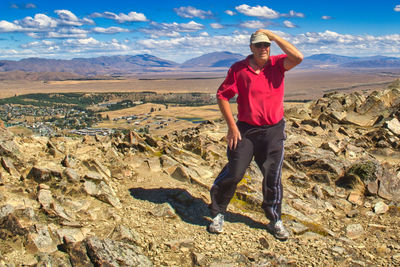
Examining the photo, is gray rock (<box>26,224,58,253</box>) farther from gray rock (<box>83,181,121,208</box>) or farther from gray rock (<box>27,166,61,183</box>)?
gray rock (<box>27,166,61,183</box>)

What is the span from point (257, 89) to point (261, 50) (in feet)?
2.21

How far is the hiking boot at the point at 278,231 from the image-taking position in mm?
6523

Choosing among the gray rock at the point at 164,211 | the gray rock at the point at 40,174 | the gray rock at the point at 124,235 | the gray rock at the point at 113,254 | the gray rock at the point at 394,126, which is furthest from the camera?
the gray rock at the point at 394,126

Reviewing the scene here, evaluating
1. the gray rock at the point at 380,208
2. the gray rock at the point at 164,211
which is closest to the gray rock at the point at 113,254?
the gray rock at the point at 164,211

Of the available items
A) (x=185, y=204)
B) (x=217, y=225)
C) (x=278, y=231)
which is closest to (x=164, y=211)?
(x=185, y=204)

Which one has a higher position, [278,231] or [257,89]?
[257,89]

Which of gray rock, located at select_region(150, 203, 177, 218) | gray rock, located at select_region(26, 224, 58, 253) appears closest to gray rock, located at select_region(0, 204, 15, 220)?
gray rock, located at select_region(26, 224, 58, 253)

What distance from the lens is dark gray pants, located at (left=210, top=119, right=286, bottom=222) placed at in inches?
248

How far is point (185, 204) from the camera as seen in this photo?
767cm

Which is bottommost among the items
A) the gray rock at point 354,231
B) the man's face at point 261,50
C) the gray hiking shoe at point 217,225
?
the gray rock at point 354,231

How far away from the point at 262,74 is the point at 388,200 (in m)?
5.47

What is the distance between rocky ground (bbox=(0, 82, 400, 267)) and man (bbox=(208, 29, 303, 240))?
0.73 meters

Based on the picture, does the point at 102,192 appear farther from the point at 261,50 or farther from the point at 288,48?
the point at 288,48

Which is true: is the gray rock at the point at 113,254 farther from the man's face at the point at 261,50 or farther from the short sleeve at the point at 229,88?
the man's face at the point at 261,50
